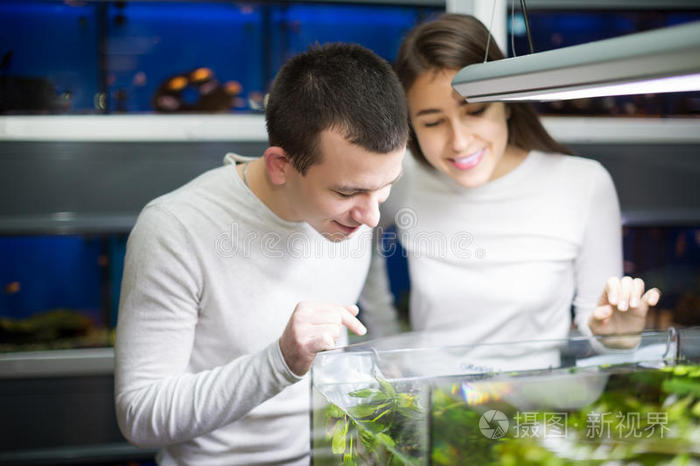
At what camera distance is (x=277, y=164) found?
1.13m

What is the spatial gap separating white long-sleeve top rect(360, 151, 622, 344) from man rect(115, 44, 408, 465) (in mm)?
343

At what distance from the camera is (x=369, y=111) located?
1.03m

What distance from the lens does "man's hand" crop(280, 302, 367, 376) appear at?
100 cm

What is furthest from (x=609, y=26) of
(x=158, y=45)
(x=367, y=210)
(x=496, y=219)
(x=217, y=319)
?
(x=217, y=319)

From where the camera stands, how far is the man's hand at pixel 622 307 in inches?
48.6

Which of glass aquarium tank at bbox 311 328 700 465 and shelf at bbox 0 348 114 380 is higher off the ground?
glass aquarium tank at bbox 311 328 700 465

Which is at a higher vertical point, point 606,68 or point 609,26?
point 609,26

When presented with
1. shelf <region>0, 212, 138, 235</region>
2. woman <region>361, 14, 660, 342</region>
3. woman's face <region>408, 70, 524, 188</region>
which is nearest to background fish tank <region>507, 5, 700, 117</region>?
woman <region>361, 14, 660, 342</region>

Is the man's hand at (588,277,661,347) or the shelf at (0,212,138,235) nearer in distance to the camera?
the man's hand at (588,277,661,347)

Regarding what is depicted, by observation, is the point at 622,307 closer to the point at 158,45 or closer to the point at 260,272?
the point at 260,272

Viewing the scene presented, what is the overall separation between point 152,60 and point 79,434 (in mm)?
1374

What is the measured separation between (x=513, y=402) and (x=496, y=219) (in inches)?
28.2

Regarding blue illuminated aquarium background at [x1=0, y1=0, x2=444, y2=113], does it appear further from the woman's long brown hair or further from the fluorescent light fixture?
the fluorescent light fixture

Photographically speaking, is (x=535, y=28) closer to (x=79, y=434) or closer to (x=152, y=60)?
(x=152, y=60)
